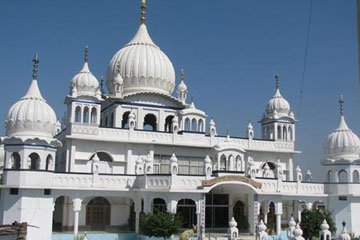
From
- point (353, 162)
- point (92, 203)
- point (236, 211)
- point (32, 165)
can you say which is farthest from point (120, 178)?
point (353, 162)

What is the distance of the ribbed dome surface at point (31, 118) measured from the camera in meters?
29.6

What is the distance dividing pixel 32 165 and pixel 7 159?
171 centimetres

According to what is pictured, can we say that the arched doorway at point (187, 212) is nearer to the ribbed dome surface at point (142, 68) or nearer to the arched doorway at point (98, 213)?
the arched doorway at point (98, 213)

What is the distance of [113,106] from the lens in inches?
1455

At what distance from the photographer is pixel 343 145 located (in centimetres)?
3731

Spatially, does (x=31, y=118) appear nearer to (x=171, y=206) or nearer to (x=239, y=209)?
(x=171, y=206)

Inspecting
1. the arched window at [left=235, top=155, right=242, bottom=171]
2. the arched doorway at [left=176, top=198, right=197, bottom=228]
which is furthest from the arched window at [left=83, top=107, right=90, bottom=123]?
the arched window at [left=235, top=155, right=242, bottom=171]

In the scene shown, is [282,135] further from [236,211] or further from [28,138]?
[28,138]

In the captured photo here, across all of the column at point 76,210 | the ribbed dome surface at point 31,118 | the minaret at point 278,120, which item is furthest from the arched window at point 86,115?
the minaret at point 278,120

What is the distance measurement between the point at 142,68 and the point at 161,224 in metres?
14.1

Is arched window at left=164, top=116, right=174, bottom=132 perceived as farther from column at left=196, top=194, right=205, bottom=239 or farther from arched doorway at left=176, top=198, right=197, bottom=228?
column at left=196, top=194, right=205, bottom=239

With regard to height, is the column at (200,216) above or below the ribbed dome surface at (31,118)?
below

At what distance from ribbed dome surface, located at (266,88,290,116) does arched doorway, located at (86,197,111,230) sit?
614 inches

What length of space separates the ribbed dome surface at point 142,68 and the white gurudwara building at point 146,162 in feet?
0.26
